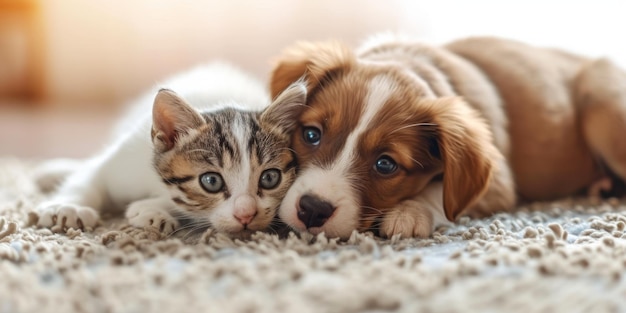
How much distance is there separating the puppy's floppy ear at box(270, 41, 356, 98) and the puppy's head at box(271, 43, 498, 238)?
6cm

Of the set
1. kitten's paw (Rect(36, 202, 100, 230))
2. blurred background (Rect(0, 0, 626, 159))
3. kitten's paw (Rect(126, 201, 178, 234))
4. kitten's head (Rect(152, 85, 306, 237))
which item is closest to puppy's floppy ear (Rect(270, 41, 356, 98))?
kitten's head (Rect(152, 85, 306, 237))

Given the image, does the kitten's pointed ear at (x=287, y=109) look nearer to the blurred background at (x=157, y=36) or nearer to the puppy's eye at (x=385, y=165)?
the puppy's eye at (x=385, y=165)

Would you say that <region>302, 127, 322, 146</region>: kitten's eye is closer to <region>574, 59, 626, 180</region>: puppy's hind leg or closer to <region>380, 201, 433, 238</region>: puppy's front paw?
<region>380, 201, 433, 238</region>: puppy's front paw

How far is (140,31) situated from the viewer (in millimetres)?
4957

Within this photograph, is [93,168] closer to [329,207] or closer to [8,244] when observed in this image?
[8,244]

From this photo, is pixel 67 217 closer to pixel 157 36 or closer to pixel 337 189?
pixel 337 189

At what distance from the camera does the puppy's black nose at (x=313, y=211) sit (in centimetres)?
174

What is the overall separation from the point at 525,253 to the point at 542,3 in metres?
2.75

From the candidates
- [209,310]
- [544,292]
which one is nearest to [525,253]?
[544,292]

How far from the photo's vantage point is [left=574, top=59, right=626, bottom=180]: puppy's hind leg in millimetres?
2525

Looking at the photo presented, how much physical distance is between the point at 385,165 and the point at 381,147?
6 cm

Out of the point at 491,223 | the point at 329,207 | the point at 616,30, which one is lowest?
the point at 491,223

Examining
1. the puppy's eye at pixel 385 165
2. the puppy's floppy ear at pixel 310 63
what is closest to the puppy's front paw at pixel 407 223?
the puppy's eye at pixel 385 165

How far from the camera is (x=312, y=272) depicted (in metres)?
1.33
